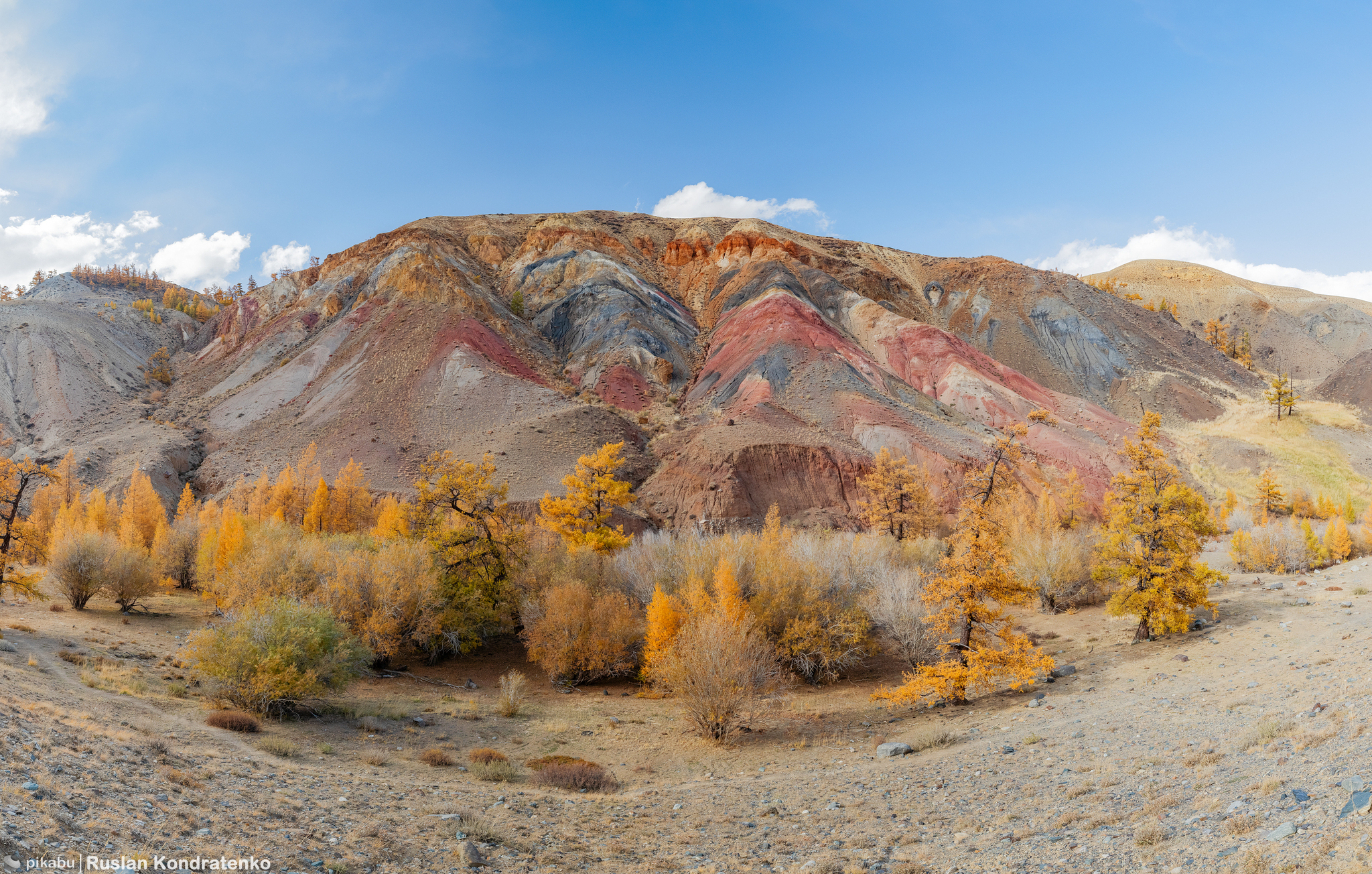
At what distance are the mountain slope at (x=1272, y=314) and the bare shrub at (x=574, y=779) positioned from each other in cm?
13618

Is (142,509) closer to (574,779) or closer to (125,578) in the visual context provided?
(125,578)

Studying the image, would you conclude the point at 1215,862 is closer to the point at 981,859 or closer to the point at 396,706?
the point at 981,859

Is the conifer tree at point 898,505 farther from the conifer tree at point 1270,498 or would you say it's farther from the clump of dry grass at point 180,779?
the clump of dry grass at point 180,779

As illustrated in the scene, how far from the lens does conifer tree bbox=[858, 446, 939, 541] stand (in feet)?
142

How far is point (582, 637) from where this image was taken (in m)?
26.0

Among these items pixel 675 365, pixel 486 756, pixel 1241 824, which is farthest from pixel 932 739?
pixel 675 365

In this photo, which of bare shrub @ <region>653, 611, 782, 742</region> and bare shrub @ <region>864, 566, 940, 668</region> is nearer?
bare shrub @ <region>653, 611, 782, 742</region>

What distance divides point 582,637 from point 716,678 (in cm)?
883

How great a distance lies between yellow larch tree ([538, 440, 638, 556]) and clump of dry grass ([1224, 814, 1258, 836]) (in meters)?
27.3

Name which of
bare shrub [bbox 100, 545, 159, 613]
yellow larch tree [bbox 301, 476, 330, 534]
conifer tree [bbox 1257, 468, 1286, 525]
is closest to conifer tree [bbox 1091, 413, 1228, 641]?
conifer tree [bbox 1257, 468, 1286, 525]

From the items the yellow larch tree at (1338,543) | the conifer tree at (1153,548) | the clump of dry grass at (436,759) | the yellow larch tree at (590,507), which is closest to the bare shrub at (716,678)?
the clump of dry grass at (436,759)

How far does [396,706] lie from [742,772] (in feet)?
36.6

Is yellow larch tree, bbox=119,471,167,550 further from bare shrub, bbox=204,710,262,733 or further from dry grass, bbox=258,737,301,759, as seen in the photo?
dry grass, bbox=258,737,301,759

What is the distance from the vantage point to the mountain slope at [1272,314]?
378 ft
